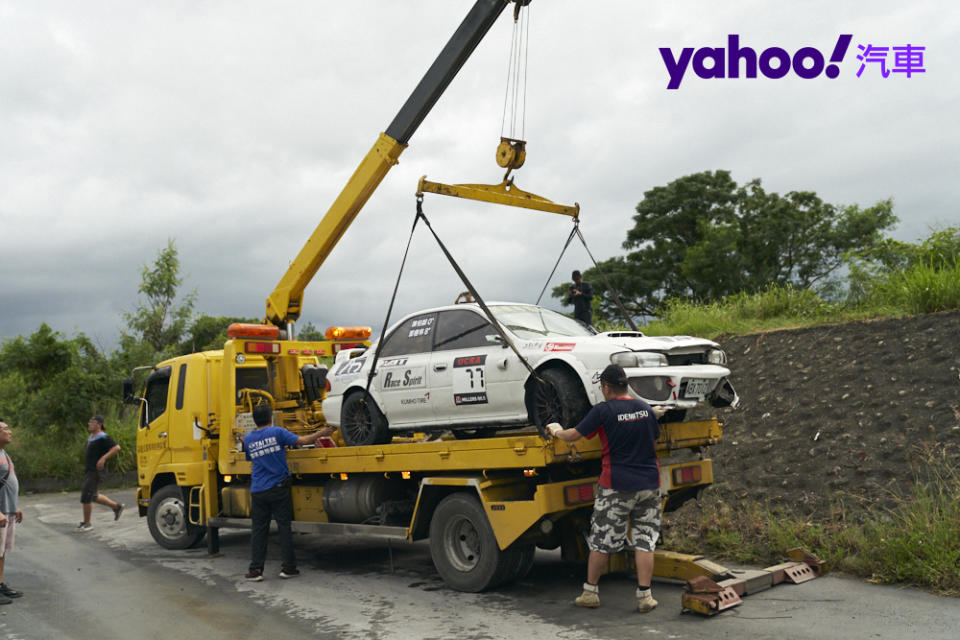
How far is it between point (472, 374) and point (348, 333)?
12.3ft

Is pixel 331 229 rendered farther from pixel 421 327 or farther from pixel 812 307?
pixel 812 307

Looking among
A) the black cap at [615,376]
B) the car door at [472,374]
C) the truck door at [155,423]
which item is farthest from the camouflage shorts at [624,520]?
the truck door at [155,423]

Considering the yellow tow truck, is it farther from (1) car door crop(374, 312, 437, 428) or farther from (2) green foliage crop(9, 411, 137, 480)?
(2) green foliage crop(9, 411, 137, 480)

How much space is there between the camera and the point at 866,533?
24.2 ft

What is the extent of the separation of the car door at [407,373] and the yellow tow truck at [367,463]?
359 millimetres

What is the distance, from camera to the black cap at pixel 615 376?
595 centimetres

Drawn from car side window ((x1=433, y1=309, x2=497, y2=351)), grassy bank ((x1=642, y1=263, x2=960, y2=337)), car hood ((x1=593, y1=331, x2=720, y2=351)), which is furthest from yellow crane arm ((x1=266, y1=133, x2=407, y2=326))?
grassy bank ((x1=642, y1=263, x2=960, y2=337))

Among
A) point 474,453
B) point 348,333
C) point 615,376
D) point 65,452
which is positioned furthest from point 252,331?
point 65,452

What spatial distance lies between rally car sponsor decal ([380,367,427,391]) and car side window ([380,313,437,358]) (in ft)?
0.70

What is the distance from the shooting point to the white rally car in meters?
6.49

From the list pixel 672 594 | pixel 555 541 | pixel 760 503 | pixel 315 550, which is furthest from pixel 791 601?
pixel 315 550

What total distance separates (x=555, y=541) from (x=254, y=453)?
3.19 m

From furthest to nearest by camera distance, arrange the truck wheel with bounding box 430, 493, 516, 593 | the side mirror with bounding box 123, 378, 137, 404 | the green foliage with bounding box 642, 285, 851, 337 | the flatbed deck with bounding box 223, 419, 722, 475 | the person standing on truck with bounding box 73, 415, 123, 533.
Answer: the green foliage with bounding box 642, 285, 851, 337 < the person standing on truck with bounding box 73, 415, 123, 533 < the side mirror with bounding box 123, 378, 137, 404 < the truck wheel with bounding box 430, 493, 516, 593 < the flatbed deck with bounding box 223, 419, 722, 475

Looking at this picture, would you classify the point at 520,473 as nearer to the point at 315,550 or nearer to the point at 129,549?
the point at 315,550
